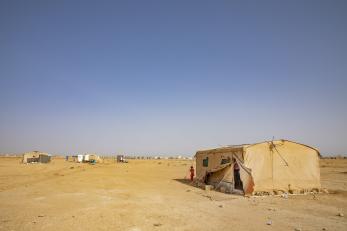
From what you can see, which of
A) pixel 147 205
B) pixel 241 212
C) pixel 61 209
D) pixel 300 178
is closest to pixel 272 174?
pixel 300 178

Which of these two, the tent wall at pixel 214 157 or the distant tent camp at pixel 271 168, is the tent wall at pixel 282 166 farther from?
the tent wall at pixel 214 157

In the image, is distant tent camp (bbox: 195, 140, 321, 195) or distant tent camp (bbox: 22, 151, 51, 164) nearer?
distant tent camp (bbox: 195, 140, 321, 195)

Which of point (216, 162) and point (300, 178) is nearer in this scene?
point (300, 178)

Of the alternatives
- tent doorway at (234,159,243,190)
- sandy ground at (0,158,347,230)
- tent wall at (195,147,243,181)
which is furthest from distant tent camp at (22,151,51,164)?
tent doorway at (234,159,243,190)

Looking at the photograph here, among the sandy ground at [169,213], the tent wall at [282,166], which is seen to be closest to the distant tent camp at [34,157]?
the sandy ground at [169,213]

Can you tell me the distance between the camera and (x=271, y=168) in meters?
19.8

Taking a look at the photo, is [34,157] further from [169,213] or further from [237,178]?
[169,213]

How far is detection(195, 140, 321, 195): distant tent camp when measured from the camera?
19.3 meters

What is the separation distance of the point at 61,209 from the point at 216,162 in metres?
13.4

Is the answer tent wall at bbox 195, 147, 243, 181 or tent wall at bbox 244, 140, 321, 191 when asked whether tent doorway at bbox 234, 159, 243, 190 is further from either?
tent wall at bbox 244, 140, 321, 191

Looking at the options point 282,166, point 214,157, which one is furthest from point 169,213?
point 214,157

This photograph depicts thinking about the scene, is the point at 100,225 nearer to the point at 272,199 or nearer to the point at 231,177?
the point at 272,199

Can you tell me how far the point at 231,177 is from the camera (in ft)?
68.5

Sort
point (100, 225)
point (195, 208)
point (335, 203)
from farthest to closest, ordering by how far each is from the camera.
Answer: point (335, 203) → point (195, 208) → point (100, 225)
